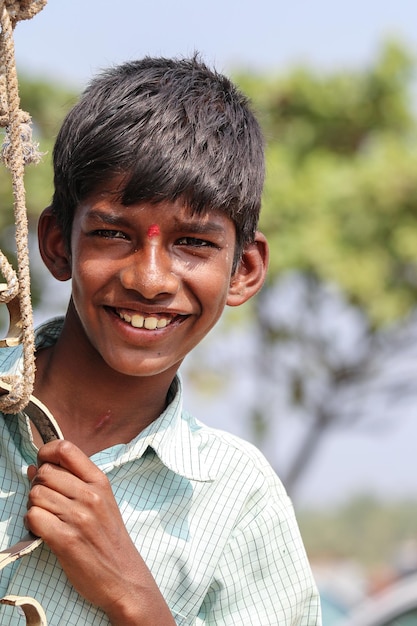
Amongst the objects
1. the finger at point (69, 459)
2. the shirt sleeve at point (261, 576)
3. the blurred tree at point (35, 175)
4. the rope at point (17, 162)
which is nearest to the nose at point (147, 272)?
the rope at point (17, 162)

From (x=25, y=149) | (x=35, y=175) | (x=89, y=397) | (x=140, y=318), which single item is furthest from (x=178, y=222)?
(x=35, y=175)

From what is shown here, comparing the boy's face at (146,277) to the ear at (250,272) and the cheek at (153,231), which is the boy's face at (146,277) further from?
the ear at (250,272)

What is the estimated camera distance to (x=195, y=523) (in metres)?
1.95

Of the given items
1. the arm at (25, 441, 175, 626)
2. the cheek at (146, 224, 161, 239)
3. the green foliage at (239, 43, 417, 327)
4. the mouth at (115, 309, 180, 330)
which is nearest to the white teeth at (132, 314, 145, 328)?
the mouth at (115, 309, 180, 330)

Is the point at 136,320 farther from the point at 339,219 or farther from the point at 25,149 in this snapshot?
the point at 339,219

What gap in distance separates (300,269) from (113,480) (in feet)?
33.1

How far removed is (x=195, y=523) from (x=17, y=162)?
28.8 inches

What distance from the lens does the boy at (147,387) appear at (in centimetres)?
175

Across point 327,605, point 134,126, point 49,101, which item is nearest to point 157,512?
point 134,126

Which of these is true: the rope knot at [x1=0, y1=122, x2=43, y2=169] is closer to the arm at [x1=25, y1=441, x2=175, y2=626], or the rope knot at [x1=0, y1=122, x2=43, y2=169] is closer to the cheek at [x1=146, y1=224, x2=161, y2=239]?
the cheek at [x1=146, y1=224, x2=161, y2=239]

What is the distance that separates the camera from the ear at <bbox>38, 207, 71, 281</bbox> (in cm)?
198

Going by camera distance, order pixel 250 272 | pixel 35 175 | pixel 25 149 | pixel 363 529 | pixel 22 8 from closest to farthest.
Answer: pixel 22 8 < pixel 25 149 < pixel 250 272 < pixel 35 175 < pixel 363 529

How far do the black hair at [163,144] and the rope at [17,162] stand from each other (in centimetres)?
18

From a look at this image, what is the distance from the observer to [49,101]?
10.9 m
